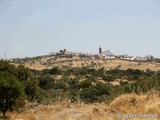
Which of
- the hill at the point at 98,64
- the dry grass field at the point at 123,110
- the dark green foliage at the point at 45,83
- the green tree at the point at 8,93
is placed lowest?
the dark green foliage at the point at 45,83

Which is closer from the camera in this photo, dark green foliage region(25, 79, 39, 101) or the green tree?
the green tree

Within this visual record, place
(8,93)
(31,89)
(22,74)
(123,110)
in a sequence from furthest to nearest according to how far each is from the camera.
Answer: (22,74), (31,89), (8,93), (123,110)

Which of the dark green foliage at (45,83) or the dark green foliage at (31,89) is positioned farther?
the dark green foliage at (45,83)

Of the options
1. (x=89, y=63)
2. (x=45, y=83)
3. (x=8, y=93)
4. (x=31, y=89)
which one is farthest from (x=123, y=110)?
(x=89, y=63)

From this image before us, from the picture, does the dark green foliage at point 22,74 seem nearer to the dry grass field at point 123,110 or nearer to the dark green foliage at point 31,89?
the dark green foliage at point 31,89

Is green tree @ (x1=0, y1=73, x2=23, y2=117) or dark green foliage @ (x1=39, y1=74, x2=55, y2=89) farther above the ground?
green tree @ (x1=0, y1=73, x2=23, y2=117)

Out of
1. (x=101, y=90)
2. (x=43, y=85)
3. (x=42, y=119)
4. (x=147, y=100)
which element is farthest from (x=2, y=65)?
(x=43, y=85)

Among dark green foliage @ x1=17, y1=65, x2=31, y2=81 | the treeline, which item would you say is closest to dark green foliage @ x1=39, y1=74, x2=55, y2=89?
the treeline

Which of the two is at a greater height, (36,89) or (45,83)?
(36,89)

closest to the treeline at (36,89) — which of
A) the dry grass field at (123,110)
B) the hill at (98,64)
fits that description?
the dry grass field at (123,110)

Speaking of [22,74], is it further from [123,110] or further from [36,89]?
[123,110]

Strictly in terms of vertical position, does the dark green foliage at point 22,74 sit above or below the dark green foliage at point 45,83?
above

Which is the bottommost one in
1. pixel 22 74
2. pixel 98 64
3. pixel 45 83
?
pixel 45 83

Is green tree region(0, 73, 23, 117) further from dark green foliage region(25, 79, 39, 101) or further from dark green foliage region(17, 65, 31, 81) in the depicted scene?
dark green foliage region(17, 65, 31, 81)
